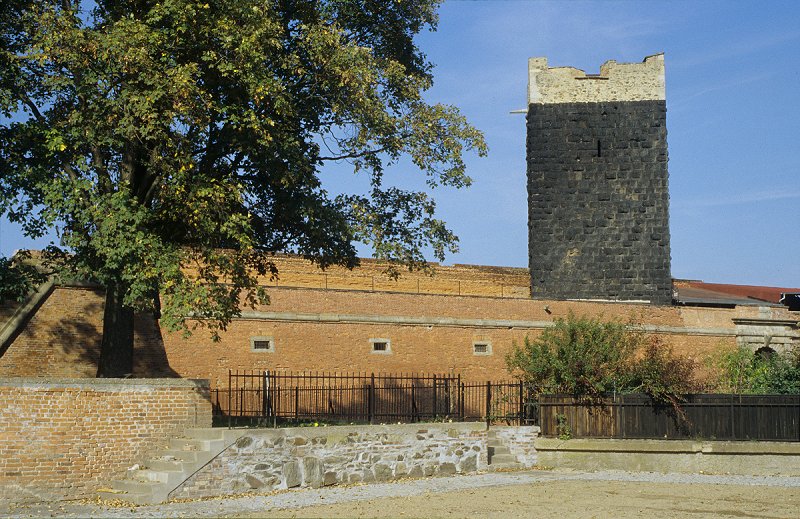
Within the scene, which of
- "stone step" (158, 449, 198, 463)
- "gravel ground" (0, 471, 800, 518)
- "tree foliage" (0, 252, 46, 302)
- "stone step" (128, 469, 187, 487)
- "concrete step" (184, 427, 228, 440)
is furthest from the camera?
"tree foliage" (0, 252, 46, 302)

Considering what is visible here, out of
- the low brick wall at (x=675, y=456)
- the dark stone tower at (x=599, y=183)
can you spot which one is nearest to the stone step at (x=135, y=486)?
the low brick wall at (x=675, y=456)

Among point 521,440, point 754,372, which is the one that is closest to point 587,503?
point 521,440

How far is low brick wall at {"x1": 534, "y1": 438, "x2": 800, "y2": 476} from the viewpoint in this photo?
20.2 m

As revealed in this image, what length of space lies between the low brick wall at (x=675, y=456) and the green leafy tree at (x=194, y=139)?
5331 mm

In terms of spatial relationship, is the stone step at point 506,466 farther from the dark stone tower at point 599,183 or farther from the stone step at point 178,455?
the dark stone tower at point 599,183

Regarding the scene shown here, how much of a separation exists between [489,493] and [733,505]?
3.81 meters

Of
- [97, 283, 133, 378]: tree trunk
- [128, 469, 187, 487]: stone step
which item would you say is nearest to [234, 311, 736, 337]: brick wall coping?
[97, 283, 133, 378]: tree trunk

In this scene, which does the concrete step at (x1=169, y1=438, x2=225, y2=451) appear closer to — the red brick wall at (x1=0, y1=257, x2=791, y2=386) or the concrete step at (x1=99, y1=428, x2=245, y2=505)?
the concrete step at (x1=99, y1=428, x2=245, y2=505)

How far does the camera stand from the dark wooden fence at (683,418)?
67.4ft

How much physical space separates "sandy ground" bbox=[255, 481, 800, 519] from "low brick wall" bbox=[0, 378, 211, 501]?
2674mm

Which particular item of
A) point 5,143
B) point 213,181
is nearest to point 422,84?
point 213,181

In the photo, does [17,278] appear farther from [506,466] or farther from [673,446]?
[673,446]

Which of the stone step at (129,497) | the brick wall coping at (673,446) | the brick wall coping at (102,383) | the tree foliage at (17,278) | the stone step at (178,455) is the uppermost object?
the tree foliage at (17,278)

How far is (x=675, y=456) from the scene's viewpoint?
2031 centimetres
